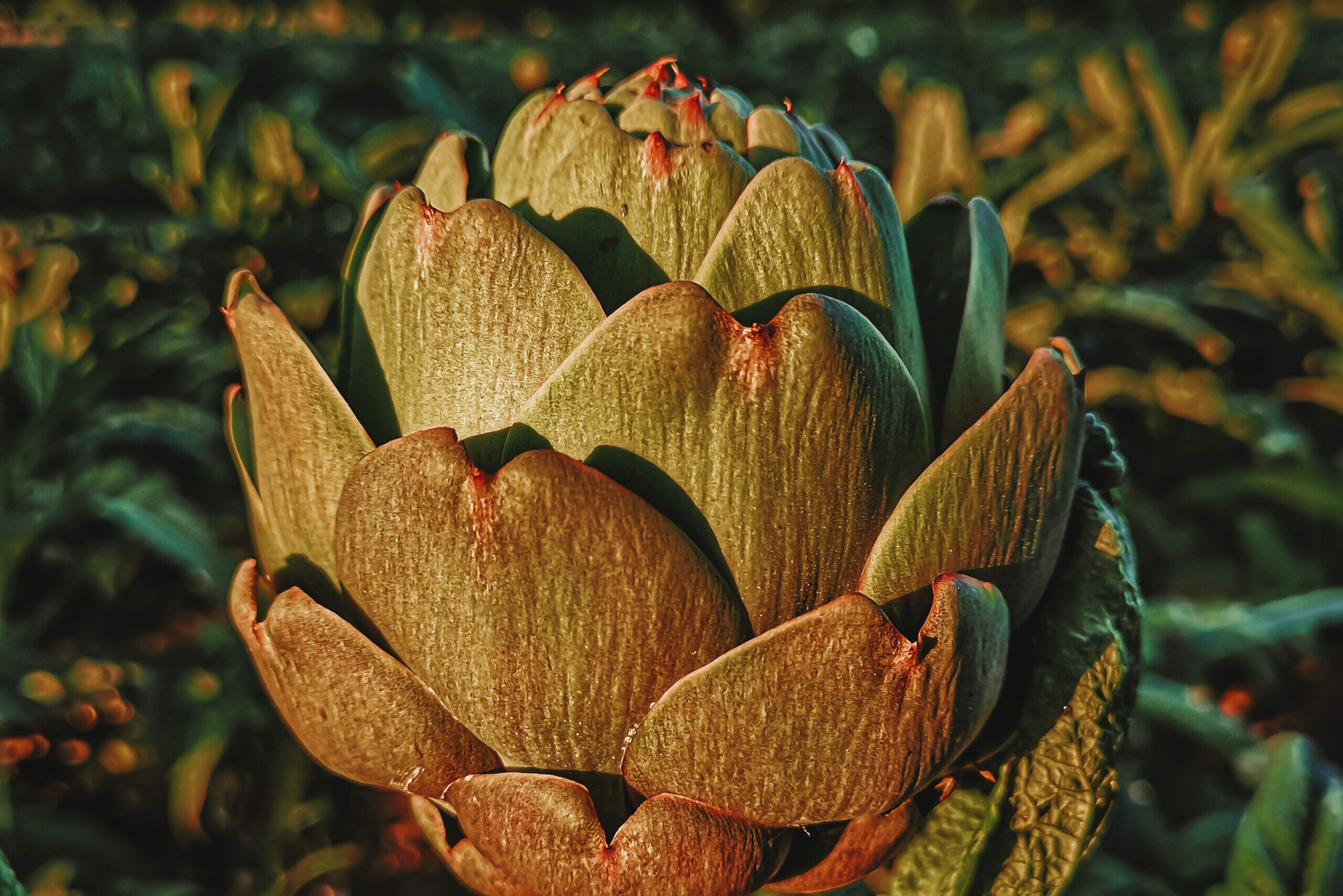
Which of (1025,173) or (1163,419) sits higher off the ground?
(1025,173)

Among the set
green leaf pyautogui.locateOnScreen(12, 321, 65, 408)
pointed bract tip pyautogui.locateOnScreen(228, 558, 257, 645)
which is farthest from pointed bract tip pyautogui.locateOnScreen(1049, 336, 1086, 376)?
green leaf pyautogui.locateOnScreen(12, 321, 65, 408)

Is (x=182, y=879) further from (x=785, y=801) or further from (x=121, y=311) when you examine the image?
(x=785, y=801)

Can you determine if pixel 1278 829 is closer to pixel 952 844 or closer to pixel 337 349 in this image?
pixel 952 844

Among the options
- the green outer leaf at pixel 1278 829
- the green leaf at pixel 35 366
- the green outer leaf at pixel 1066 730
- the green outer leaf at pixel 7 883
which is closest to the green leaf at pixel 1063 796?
the green outer leaf at pixel 1066 730

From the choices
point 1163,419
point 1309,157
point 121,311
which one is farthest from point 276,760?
point 1309,157

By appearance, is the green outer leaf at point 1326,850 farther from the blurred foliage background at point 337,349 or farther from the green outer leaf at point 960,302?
the green outer leaf at point 960,302

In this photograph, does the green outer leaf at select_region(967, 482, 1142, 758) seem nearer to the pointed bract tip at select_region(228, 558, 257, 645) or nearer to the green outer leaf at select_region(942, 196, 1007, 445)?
the green outer leaf at select_region(942, 196, 1007, 445)
